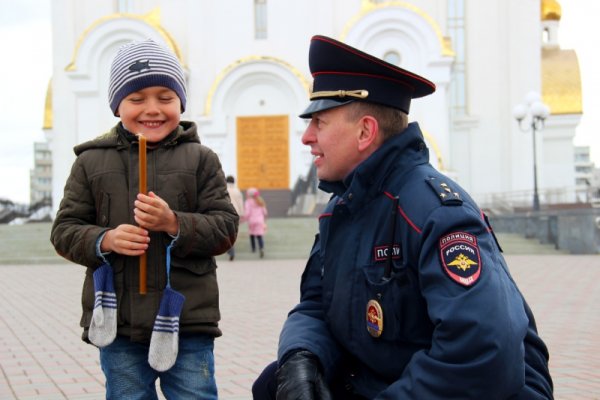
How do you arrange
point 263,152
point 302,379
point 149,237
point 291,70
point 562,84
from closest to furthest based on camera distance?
point 302,379 < point 149,237 < point 291,70 < point 263,152 < point 562,84

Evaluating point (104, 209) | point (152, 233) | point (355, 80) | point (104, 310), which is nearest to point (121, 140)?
point (104, 209)

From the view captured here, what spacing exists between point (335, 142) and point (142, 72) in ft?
2.74

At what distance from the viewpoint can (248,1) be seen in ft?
91.6

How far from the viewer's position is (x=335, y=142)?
8.41 ft

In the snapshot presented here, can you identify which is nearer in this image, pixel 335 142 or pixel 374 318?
pixel 374 318

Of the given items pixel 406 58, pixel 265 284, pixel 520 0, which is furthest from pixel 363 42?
pixel 265 284

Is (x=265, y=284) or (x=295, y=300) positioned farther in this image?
(x=265, y=284)

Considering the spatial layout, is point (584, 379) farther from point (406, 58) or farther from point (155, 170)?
point (406, 58)

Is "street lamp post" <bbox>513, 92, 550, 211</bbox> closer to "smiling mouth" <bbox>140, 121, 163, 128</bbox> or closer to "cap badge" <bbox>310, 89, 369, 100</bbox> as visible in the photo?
"smiling mouth" <bbox>140, 121, 163, 128</bbox>

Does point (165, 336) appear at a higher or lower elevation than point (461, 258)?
lower

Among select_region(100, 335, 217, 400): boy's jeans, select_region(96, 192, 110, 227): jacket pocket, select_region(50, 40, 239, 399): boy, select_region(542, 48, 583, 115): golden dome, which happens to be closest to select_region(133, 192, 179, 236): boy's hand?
select_region(50, 40, 239, 399): boy

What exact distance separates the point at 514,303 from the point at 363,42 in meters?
24.7

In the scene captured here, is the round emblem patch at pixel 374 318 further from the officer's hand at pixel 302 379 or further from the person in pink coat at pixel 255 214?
the person in pink coat at pixel 255 214

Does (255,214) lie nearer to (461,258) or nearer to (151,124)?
(151,124)
